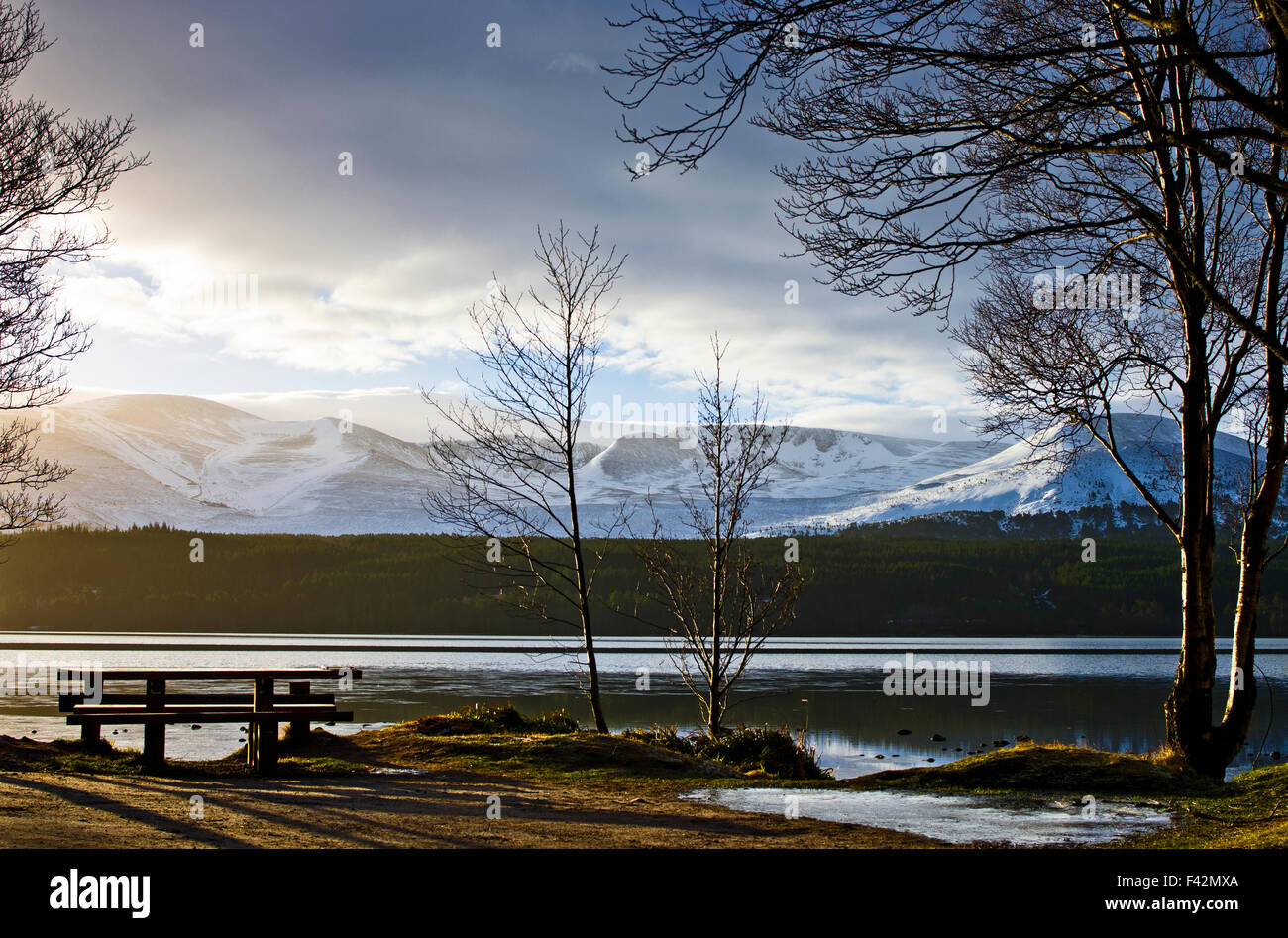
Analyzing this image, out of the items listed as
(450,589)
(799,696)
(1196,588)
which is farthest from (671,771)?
(450,589)

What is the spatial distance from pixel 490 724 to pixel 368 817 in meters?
9.20

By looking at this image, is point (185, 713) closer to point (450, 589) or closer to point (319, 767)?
point (319, 767)

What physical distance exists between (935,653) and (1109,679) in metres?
25.2

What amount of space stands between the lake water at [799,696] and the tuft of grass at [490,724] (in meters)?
1.41

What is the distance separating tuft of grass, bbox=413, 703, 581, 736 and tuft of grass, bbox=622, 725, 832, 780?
1768 millimetres

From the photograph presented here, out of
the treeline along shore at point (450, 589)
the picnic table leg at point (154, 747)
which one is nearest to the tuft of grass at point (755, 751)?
the picnic table leg at point (154, 747)

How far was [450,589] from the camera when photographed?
386 ft

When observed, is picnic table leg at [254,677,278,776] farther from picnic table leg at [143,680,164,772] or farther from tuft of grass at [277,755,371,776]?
picnic table leg at [143,680,164,772]

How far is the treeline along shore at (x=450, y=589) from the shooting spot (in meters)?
111

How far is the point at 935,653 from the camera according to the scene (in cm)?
7294

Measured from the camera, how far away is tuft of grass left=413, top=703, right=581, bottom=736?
730 inches

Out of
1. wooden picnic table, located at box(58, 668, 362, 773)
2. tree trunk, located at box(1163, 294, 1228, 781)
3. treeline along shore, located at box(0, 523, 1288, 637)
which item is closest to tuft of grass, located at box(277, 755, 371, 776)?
wooden picnic table, located at box(58, 668, 362, 773)
